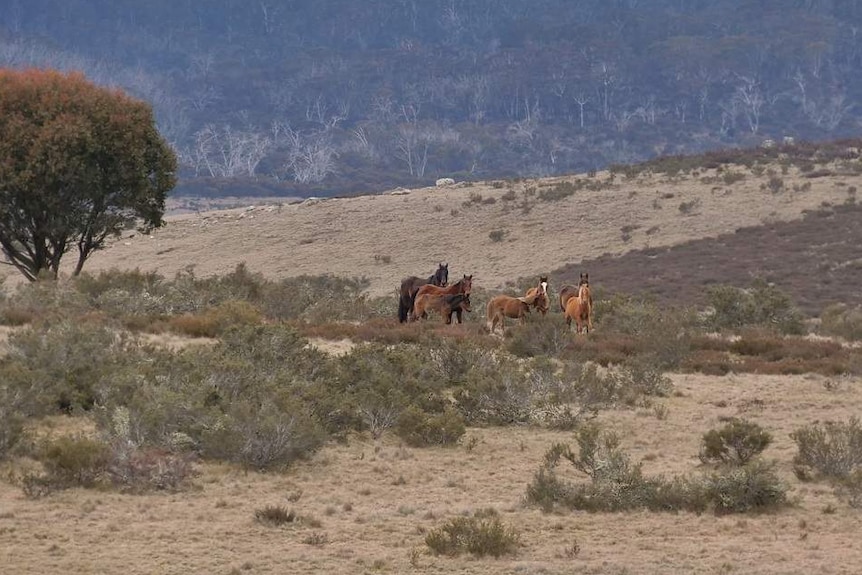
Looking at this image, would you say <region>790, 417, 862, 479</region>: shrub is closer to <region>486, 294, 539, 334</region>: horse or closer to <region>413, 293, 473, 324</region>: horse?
<region>486, 294, 539, 334</region>: horse

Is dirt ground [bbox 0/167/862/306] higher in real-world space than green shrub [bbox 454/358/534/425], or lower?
higher

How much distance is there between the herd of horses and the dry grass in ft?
31.4

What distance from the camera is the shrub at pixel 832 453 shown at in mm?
14250

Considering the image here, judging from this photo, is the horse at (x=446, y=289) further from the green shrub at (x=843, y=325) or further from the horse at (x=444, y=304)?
the green shrub at (x=843, y=325)

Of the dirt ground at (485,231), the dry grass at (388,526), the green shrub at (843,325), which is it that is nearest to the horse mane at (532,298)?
the green shrub at (843,325)

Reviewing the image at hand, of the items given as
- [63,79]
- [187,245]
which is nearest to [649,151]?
[187,245]

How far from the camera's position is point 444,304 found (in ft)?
87.0

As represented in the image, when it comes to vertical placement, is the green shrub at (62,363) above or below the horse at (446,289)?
below

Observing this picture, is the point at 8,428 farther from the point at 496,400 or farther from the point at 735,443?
the point at 735,443

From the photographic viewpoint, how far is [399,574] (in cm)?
1087

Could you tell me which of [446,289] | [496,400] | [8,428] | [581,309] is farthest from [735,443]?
[446,289]

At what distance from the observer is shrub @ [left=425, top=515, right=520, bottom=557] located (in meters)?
11.4

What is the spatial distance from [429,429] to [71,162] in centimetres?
1852

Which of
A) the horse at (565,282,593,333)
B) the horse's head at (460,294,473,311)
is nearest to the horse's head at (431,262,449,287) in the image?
the horse's head at (460,294,473,311)
